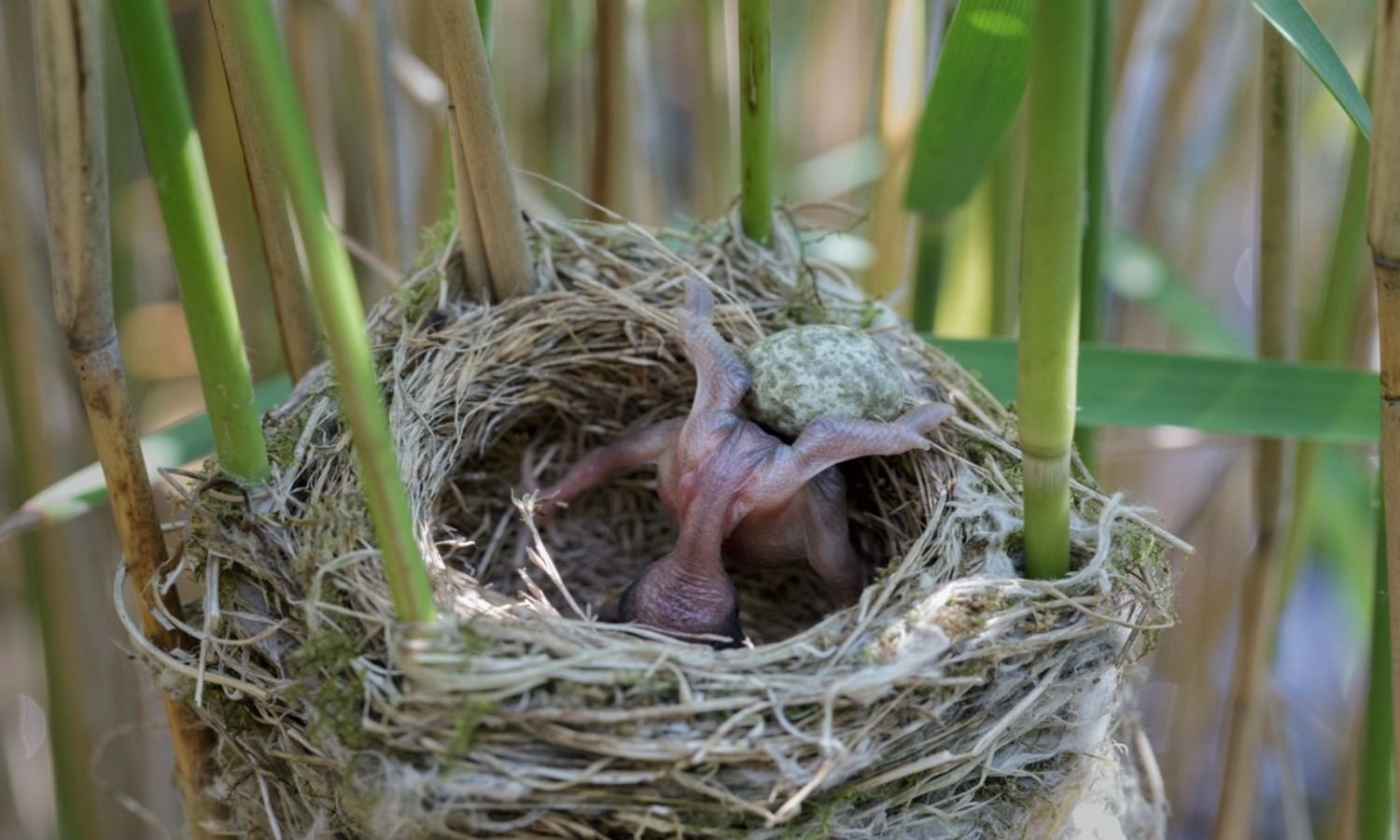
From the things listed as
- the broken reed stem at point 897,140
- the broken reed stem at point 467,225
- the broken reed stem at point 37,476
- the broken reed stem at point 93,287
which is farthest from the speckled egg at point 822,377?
the broken reed stem at point 37,476

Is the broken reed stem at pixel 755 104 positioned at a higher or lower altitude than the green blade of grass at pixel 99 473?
higher

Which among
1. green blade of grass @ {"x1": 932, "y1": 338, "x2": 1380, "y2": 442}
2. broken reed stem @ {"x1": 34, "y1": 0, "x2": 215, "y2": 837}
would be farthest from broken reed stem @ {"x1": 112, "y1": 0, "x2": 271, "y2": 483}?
green blade of grass @ {"x1": 932, "y1": 338, "x2": 1380, "y2": 442}

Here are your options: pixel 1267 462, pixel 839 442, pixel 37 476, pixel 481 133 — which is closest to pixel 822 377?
pixel 839 442

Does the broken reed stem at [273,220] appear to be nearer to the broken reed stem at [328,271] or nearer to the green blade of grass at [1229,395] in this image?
the broken reed stem at [328,271]

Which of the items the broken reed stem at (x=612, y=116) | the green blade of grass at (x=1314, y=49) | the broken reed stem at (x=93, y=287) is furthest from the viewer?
the broken reed stem at (x=612, y=116)

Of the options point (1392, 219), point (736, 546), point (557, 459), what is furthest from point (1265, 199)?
point (557, 459)

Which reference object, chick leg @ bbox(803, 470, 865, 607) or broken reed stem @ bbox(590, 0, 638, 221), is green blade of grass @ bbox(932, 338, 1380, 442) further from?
broken reed stem @ bbox(590, 0, 638, 221)
